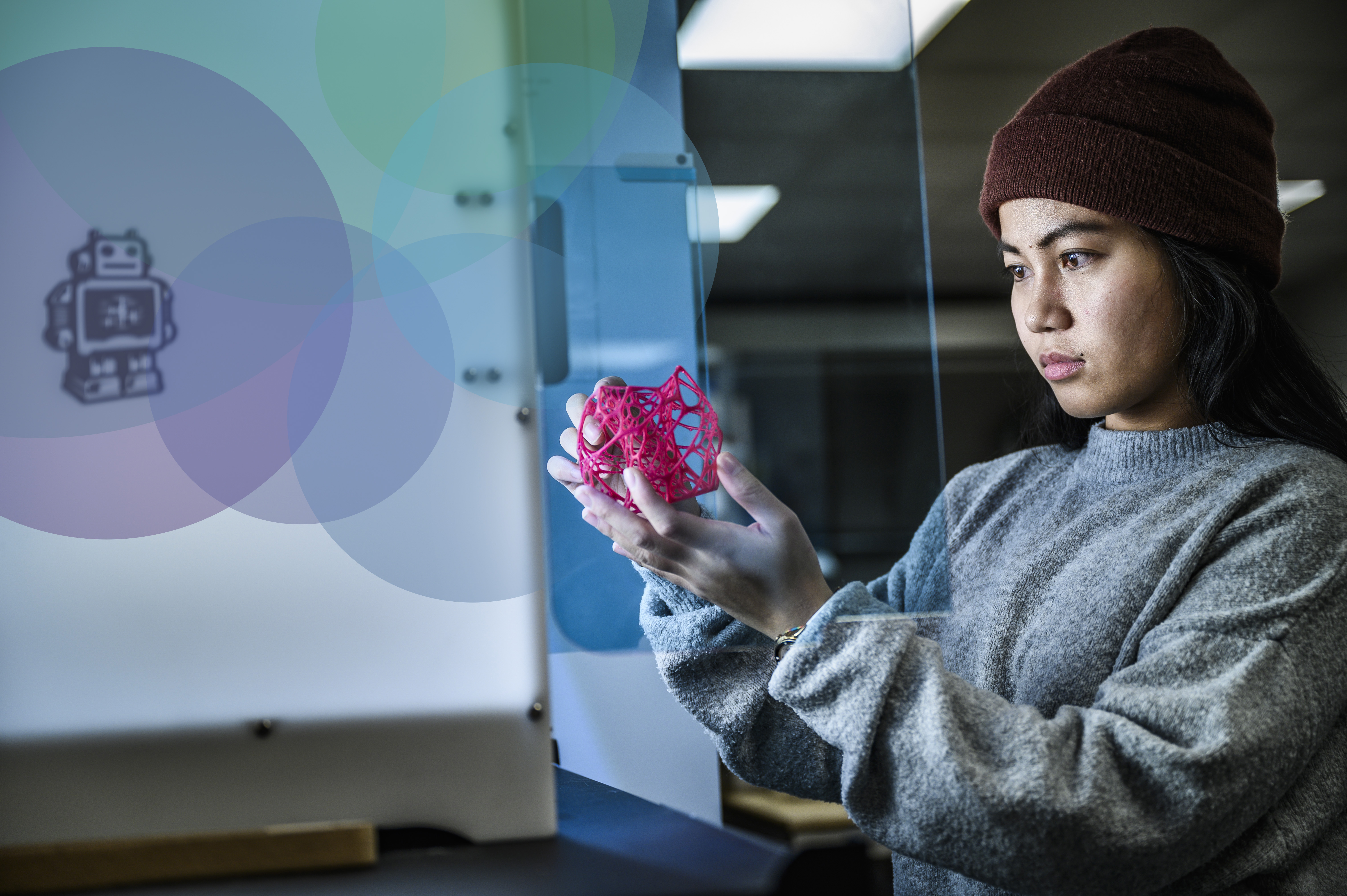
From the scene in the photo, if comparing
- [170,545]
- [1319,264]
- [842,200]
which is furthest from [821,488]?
[1319,264]

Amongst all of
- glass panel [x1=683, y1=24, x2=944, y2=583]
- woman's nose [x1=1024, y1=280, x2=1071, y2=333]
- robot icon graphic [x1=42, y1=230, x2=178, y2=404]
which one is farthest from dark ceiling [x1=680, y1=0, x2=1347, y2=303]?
robot icon graphic [x1=42, y1=230, x2=178, y2=404]

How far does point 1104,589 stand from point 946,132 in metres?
2.10

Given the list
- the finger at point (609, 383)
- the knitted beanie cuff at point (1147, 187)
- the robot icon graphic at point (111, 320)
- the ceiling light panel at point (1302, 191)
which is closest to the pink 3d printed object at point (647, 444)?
the finger at point (609, 383)

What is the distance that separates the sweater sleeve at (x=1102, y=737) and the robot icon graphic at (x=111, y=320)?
16.1 inches

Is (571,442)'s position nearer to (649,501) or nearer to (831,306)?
(649,501)

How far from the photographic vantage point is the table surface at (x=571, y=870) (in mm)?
477

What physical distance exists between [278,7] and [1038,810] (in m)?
0.63

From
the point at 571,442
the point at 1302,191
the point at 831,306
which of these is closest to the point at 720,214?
the point at 831,306

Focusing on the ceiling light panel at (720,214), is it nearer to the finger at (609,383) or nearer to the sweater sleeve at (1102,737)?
the finger at (609,383)

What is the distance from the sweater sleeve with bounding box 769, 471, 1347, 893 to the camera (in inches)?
20.6

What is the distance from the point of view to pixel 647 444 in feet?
1.87

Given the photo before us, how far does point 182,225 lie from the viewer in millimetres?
557

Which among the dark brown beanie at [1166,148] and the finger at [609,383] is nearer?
the finger at [609,383]

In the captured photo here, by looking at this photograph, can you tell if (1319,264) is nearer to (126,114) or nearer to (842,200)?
(842,200)
